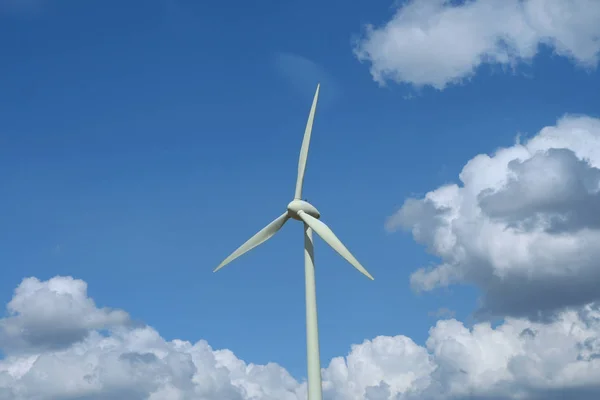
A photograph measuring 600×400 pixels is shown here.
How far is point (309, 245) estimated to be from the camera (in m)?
69.9

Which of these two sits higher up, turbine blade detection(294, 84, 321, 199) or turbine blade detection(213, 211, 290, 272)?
turbine blade detection(294, 84, 321, 199)

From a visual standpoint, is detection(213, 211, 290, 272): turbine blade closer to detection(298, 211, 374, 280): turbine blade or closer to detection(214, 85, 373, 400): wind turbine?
detection(214, 85, 373, 400): wind turbine

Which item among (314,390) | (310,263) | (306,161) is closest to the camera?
(314,390)

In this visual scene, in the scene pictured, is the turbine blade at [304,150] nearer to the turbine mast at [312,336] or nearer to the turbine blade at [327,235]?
the turbine blade at [327,235]

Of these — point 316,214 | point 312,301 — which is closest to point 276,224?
point 316,214

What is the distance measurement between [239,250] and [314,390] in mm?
16934

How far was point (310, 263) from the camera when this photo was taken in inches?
2721

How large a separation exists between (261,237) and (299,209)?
5.73 metres

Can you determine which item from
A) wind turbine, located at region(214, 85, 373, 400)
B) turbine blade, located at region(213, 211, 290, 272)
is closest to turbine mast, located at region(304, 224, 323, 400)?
wind turbine, located at region(214, 85, 373, 400)

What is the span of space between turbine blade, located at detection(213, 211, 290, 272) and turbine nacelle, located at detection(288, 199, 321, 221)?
118cm

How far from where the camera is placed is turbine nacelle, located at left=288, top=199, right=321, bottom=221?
70438 mm

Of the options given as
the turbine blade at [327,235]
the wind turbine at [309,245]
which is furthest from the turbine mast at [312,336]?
the turbine blade at [327,235]

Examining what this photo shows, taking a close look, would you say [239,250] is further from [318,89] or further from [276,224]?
[318,89]

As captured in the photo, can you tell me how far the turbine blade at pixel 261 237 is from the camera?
72.9m
